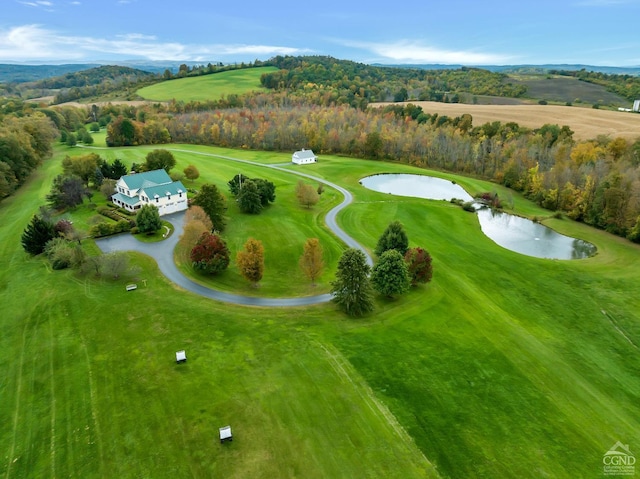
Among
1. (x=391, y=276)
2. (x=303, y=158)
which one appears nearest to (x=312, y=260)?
(x=391, y=276)

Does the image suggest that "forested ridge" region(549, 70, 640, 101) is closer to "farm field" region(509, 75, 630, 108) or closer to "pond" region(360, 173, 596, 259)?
"farm field" region(509, 75, 630, 108)

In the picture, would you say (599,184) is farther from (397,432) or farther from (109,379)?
(109,379)

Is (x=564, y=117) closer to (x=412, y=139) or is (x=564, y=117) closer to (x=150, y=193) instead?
(x=412, y=139)

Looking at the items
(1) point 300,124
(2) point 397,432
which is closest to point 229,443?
(2) point 397,432

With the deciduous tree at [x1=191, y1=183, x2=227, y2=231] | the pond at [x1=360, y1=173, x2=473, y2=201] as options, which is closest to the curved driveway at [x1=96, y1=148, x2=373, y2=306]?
the deciduous tree at [x1=191, y1=183, x2=227, y2=231]

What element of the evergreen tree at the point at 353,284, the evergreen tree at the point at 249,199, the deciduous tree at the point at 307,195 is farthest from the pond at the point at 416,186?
the evergreen tree at the point at 353,284

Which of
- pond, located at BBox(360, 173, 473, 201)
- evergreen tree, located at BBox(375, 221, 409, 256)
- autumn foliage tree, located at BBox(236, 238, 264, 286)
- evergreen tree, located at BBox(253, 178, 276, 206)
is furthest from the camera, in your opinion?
pond, located at BBox(360, 173, 473, 201)

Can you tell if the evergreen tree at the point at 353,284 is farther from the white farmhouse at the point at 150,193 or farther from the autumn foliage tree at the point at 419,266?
the white farmhouse at the point at 150,193
